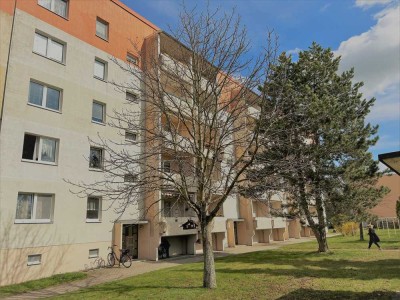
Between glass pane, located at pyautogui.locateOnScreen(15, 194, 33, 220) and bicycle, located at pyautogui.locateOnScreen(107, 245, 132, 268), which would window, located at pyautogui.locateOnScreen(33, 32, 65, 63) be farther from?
bicycle, located at pyautogui.locateOnScreen(107, 245, 132, 268)

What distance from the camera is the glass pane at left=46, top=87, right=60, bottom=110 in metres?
18.9

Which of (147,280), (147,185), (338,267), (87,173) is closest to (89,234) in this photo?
(87,173)

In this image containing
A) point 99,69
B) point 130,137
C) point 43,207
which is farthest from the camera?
point 130,137

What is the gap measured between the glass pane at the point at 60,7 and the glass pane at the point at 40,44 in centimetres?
231

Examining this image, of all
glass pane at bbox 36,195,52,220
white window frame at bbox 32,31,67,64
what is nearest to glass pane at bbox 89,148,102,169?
glass pane at bbox 36,195,52,220

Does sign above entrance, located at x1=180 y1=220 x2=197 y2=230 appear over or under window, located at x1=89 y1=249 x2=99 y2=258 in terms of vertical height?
over

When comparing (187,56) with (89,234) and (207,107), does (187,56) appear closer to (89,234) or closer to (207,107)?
(207,107)

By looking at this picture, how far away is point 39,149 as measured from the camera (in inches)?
702

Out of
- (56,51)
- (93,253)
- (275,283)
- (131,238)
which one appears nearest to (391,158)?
(275,283)

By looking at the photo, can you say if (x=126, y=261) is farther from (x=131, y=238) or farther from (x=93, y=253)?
(x=131, y=238)

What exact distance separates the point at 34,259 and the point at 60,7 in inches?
597

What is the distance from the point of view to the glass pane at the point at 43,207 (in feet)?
57.1

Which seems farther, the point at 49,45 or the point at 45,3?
the point at 45,3

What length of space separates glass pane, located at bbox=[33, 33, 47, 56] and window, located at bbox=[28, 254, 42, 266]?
1126 centimetres
